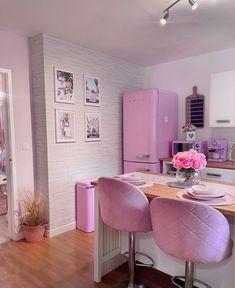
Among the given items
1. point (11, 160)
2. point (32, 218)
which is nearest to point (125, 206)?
point (32, 218)

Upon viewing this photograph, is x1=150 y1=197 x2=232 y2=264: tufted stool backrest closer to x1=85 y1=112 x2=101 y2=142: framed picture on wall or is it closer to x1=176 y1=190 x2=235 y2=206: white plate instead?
x1=176 y1=190 x2=235 y2=206: white plate

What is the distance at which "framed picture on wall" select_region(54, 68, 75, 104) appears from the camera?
301 cm

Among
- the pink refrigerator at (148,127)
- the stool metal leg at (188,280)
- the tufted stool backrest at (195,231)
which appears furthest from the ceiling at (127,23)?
the stool metal leg at (188,280)

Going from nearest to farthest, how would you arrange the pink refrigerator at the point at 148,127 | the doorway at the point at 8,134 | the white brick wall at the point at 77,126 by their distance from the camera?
1. the doorway at the point at 8,134
2. the white brick wall at the point at 77,126
3. the pink refrigerator at the point at 148,127

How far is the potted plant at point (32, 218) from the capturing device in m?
2.88

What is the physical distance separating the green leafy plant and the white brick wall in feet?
0.35

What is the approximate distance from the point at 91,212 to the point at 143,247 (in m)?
1.09

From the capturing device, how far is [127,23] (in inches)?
99.8

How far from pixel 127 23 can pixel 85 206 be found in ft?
7.22

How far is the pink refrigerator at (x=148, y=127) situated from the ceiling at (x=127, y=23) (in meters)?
0.68

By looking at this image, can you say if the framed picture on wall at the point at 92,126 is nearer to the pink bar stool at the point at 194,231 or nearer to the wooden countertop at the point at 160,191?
the wooden countertop at the point at 160,191

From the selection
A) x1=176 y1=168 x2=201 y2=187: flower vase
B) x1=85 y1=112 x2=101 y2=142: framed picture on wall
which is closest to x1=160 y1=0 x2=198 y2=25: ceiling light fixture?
x1=176 y1=168 x2=201 y2=187: flower vase

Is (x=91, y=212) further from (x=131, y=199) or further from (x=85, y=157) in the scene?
(x=131, y=199)

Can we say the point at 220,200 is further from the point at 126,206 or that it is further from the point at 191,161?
the point at 126,206
